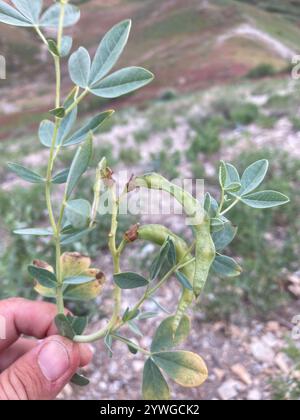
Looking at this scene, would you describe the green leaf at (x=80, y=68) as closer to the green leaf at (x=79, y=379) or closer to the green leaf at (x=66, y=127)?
the green leaf at (x=66, y=127)

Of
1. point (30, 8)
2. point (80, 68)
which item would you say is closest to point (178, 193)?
point (80, 68)

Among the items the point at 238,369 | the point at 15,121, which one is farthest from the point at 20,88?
the point at 238,369

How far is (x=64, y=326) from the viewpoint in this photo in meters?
0.98

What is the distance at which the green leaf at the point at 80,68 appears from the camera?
81 cm

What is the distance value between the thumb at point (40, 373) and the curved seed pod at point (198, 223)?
45 centimetres

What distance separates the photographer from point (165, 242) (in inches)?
31.7

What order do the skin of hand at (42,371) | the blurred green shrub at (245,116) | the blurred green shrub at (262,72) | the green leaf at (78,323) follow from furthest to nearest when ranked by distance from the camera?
1. the blurred green shrub at (262,72)
2. the blurred green shrub at (245,116)
3. the skin of hand at (42,371)
4. the green leaf at (78,323)

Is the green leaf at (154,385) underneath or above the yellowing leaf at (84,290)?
underneath

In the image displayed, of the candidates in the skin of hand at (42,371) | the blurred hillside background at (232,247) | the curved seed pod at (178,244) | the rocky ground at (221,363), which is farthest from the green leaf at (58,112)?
the rocky ground at (221,363)

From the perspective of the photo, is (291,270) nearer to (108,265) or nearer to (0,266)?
(108,265)

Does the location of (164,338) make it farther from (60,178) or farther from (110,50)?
(110,50)

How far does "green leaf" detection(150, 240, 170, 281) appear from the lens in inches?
31.8

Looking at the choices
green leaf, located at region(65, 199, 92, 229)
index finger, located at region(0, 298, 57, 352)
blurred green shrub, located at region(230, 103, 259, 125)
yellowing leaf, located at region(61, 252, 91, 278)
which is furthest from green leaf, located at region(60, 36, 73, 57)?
blurred green shrub, located at region(230, 103, 259, 125)

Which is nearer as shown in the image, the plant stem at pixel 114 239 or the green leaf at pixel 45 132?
the plant stem at pixel 114 239
